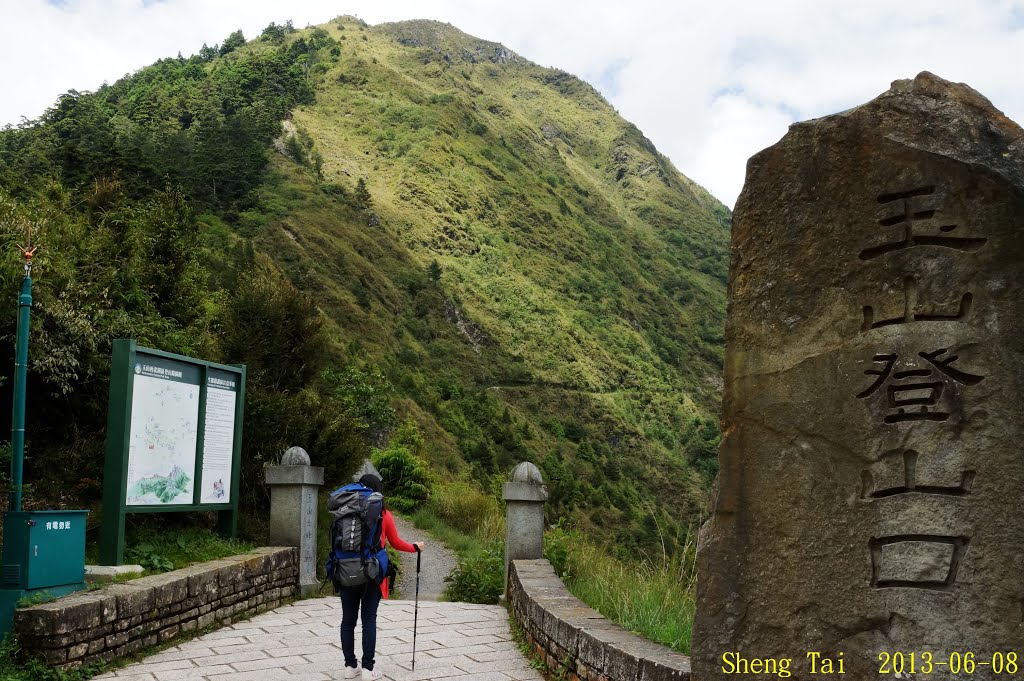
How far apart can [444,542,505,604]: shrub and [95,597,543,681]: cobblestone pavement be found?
1.06m

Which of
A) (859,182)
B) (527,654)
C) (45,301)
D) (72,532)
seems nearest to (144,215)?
(45,301)

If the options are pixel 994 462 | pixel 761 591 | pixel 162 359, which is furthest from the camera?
pixel 162 359

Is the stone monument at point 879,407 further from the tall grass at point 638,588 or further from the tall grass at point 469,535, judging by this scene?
the tall grass at point 469,535

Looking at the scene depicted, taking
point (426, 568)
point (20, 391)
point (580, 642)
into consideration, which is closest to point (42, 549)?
point (20, 391)

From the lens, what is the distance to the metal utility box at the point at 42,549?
575cm

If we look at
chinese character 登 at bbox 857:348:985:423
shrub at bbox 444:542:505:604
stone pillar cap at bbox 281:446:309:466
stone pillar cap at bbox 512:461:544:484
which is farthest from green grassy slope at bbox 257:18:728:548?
chinese character 登 at bbox 857:348:985:423

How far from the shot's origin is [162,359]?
8.04m

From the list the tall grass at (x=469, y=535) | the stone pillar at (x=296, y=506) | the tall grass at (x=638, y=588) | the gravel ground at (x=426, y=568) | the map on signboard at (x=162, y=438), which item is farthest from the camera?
the gravel ground at (x=426, y=568)

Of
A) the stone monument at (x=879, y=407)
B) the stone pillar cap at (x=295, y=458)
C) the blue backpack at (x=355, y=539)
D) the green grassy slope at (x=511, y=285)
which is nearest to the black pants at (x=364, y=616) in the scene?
the blue backpack at (x=355, y=539)

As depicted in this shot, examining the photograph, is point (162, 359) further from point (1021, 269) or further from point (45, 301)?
point (1021, 269)

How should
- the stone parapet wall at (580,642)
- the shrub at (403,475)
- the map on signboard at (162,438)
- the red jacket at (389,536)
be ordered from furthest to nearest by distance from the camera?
1. the shrub at (403,475)
2. the map on signboard at (162,438)
3. the red jacket at (389,536)
4. the stone parapet wall at (580,642)

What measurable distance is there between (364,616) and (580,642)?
156cm

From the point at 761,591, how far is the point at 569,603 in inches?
130

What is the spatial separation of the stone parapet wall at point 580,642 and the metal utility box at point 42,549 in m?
3.46
